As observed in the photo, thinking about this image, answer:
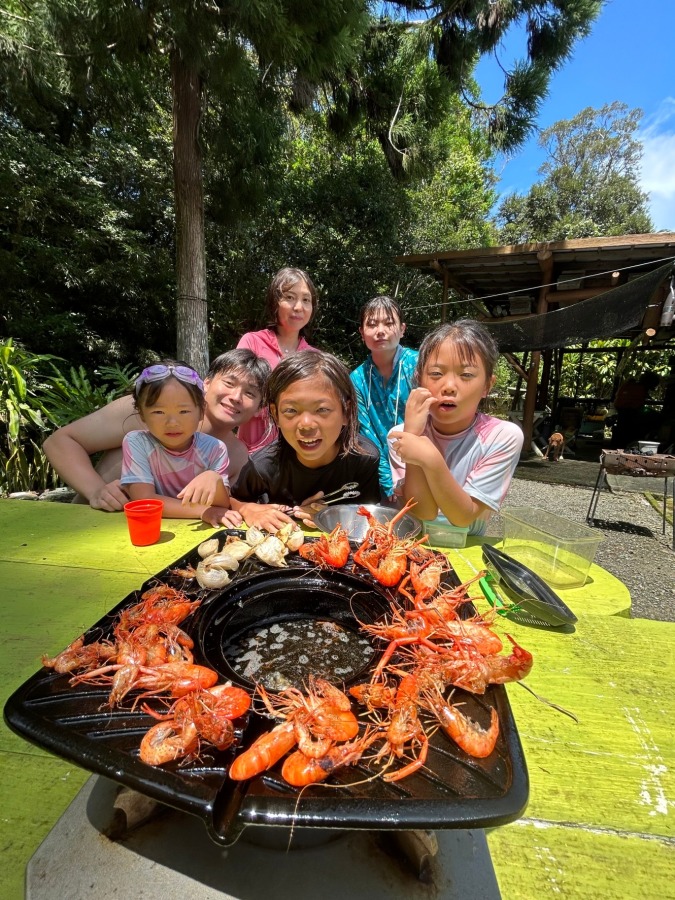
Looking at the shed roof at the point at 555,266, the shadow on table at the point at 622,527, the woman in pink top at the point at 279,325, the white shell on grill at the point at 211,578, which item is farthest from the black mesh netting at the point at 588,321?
the white shell on grill at the point at 211,578

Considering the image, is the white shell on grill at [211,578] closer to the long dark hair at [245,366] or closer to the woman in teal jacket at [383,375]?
the long dark hair at [245,366]

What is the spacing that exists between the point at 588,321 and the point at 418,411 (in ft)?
21.5

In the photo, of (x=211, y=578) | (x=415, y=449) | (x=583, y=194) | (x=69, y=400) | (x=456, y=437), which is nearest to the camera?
(x=211, y=578)

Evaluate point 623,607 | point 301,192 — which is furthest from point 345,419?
point 301,192

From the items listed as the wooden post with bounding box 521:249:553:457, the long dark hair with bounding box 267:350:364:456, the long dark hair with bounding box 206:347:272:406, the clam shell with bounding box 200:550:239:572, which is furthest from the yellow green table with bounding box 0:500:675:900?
the wooden post with bounding box 521:249:553:457

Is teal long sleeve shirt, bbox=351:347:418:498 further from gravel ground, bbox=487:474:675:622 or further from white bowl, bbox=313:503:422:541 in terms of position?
white bowl, bbox=313:503:422:541

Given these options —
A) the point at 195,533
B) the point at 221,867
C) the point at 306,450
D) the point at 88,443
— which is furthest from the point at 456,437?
the point at 88,443

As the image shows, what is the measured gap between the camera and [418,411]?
1.93 meters

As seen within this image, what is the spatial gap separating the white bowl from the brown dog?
9.47 m

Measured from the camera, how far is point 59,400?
538 cm

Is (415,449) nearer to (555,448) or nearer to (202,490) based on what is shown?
(202,490)

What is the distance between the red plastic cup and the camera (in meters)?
1.67

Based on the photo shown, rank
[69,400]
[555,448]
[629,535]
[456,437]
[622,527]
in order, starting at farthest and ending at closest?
[555,448] < [622,527] < [629,535] < [69,400] < [456,437]

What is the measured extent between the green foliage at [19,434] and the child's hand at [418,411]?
15.2 ft
